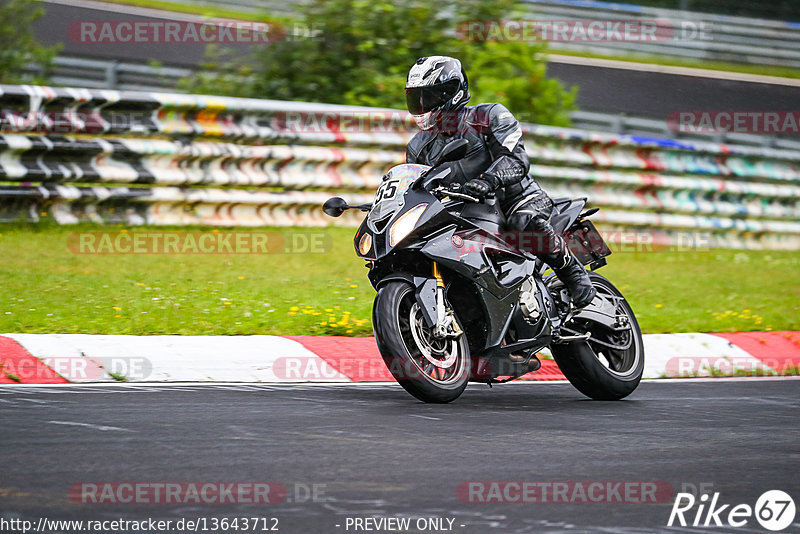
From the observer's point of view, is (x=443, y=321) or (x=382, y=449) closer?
(x=382, y=449)

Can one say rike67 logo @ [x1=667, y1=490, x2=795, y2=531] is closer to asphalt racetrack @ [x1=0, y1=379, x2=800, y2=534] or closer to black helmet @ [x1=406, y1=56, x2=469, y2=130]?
asphalt racetrack @ [x1=0, y1=379, x2=800, y2=534]

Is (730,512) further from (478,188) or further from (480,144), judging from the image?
(480,144)

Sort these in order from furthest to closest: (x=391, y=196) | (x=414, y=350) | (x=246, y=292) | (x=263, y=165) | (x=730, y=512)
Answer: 1. (x=263, y=165)
2. (x=246, y=292)
3. (x=391, y=196)
4. (x=414, y=350)
5. (x=730, y=512)

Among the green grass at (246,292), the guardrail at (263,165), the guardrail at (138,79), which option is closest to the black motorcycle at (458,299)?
the green grass at (246,292)

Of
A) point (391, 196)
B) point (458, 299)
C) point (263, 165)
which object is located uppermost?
point (263, 165)

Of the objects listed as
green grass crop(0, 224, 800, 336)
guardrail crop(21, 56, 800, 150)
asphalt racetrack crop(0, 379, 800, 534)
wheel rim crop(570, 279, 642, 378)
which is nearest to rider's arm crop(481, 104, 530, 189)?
wheel rim crop(570, 279, 642, 378)

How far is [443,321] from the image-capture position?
20.0ft

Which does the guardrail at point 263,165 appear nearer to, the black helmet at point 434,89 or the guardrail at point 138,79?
the guardrail at point 138,79

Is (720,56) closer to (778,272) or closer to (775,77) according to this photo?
(775,77)

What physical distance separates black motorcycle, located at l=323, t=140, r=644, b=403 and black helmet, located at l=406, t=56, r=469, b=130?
11.9 inches

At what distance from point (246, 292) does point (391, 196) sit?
3.06 m

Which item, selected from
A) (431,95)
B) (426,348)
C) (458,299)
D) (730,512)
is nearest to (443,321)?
(426,348)

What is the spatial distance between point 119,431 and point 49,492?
1091mm

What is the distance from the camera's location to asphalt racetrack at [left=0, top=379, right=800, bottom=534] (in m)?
3.99
